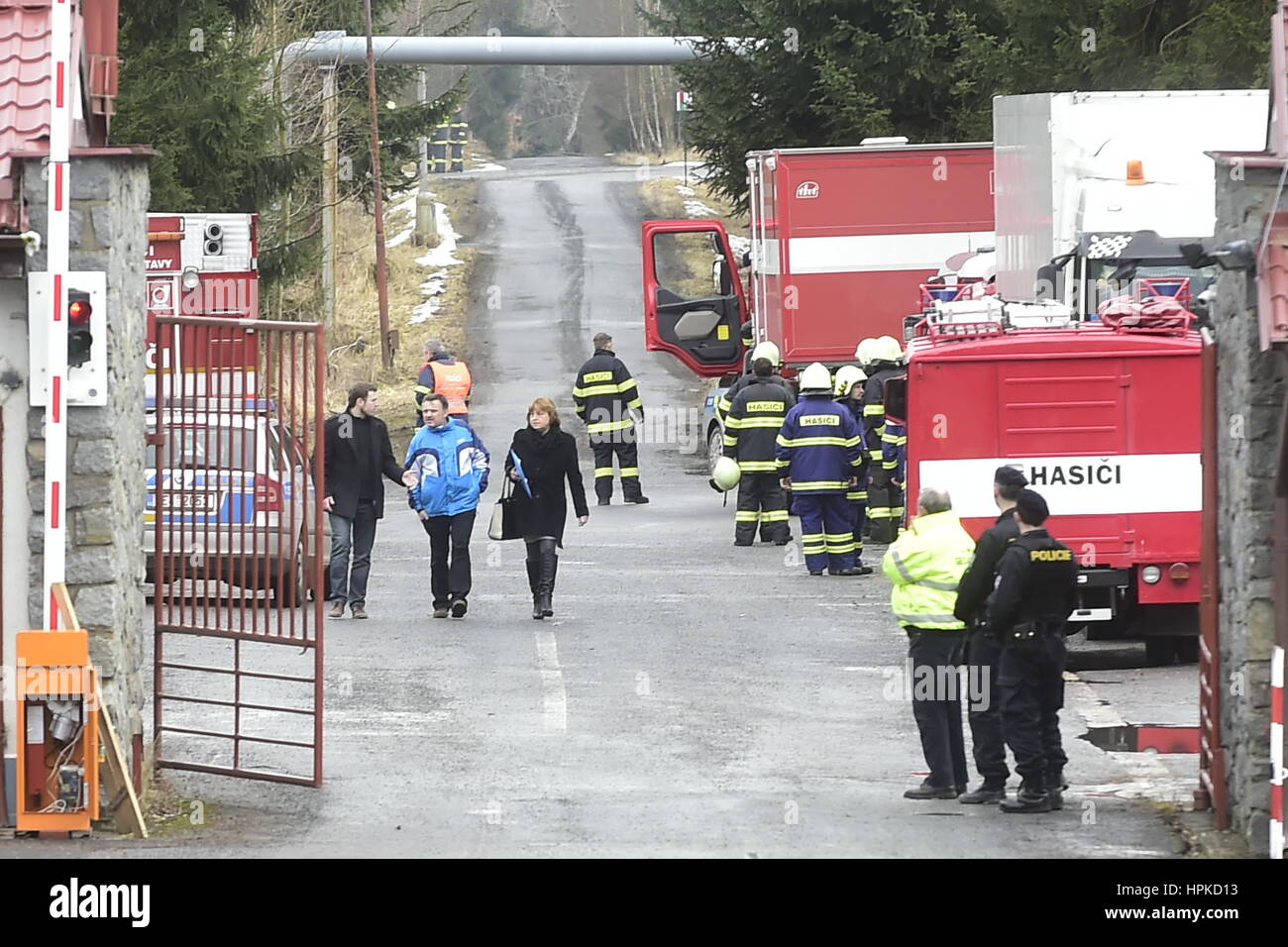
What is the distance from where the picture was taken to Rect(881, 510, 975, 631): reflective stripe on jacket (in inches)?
446

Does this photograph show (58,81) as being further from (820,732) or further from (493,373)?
(493,373)

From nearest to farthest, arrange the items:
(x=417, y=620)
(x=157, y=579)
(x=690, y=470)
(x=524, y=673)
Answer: (x=157, y=579) → (x=524, y=673) → (x=417, y=620) → (x=690, y=470)

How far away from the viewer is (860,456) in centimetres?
1998

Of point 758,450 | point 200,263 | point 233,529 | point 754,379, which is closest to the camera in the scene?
point 233,529

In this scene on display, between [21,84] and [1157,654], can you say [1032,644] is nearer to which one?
[1157,654]

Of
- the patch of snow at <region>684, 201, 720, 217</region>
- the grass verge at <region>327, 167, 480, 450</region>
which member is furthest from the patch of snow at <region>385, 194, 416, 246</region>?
the patch of snow at <region>684, 201, 720, 217</region>

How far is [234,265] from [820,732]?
1640 centimetres

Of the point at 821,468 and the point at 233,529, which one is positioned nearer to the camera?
the point at 233,529

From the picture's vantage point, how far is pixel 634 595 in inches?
737

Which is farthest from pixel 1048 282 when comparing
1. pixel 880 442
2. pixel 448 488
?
pixel 448 488

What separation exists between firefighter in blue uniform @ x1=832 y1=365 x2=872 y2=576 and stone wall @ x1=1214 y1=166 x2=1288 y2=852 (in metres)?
9.32

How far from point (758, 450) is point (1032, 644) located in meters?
10.8

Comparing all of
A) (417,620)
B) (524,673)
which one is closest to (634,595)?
(417,620)

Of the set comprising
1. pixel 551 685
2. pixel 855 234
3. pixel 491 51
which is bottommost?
pixel 551 685
